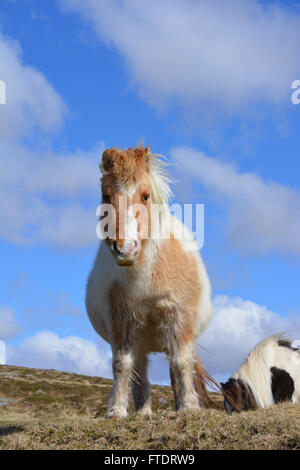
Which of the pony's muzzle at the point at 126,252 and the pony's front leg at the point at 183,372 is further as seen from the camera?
the pony's front leg at the point at 183,372

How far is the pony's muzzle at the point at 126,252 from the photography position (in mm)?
6527

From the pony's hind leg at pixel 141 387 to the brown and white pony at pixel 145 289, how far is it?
2.33 ft

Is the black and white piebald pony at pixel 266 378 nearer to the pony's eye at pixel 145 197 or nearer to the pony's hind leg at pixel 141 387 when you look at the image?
the pony's hind leg at pixel 141 387

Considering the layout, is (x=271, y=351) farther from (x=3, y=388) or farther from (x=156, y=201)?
(x=3, y=388)

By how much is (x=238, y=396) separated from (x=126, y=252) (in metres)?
6.31

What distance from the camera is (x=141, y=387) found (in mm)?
8750

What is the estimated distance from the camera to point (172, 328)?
7.53 m

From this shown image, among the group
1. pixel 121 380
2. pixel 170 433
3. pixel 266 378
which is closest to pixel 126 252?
pixel 121 380

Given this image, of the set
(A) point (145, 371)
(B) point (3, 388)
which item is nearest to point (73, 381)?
(B) point (3, 388)

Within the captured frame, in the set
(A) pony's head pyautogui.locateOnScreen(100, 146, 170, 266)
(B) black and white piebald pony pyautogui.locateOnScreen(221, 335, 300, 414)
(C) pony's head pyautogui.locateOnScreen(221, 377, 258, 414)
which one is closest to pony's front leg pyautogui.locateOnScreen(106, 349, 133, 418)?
(A) pony's head pyautogui.locateOnScreen(100, 146, 170, 266)

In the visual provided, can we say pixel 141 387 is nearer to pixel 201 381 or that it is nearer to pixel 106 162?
pixel 201 381

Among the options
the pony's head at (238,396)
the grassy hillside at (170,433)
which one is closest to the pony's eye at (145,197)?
the grassy hillside at (170,433)

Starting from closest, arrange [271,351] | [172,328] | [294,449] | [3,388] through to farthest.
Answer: [294,449], [172,328], [271,351], [3,388]
